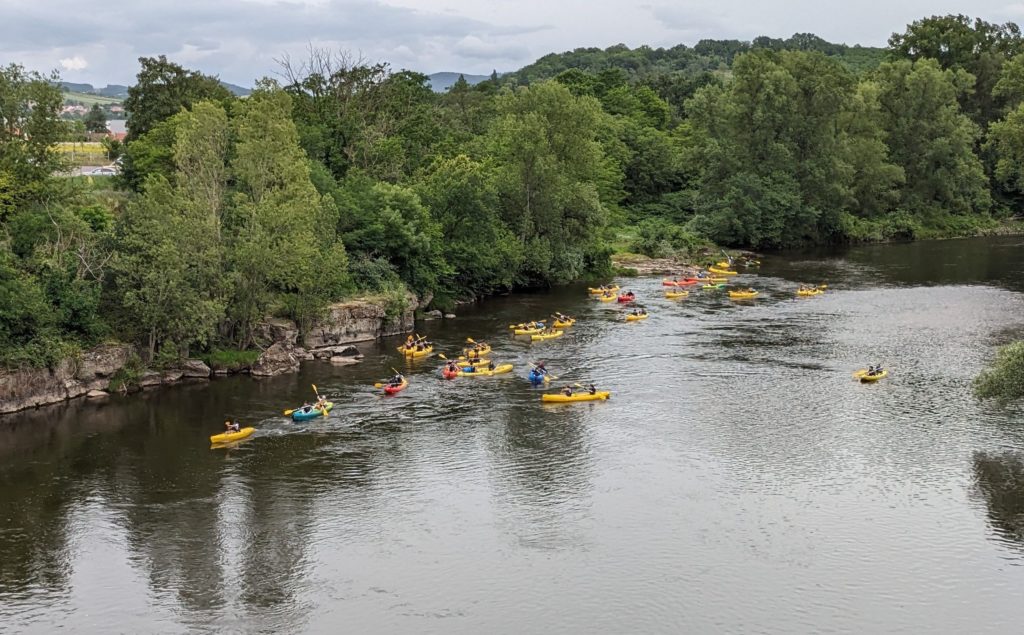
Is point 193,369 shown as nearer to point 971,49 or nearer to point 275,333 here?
point 275,333

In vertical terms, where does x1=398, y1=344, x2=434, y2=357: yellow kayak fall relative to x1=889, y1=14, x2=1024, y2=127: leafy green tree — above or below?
below

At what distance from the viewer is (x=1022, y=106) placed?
122125 millimetres

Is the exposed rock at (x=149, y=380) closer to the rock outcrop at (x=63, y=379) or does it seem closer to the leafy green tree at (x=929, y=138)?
the rock outcrop at (x=63, y=379)

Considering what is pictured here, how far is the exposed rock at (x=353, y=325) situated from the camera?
74.1 metres

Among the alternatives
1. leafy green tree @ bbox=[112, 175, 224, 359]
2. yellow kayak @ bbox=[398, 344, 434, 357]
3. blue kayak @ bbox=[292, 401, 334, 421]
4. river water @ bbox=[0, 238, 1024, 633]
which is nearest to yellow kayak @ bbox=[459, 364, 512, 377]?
river water @ bbox=[0, 238, 1024, 633]

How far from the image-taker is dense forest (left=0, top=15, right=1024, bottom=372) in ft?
212

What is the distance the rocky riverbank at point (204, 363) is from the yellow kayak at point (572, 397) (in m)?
16.1

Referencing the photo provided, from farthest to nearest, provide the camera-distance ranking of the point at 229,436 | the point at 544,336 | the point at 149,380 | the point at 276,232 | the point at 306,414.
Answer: the point at 544,336 < the point at 276,232 < the point at 149,380 < the point at 306,414 < the point at 229,436

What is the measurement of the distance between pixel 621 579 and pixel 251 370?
3610cm

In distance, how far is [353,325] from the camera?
251 feet

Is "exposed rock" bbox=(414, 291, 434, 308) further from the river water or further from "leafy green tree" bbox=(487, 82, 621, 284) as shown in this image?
the river water

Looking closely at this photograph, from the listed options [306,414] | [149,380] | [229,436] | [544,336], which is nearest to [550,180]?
[544,336]

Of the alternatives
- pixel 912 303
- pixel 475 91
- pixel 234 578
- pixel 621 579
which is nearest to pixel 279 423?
pixel 234 578

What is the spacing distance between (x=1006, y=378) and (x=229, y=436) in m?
39.2
